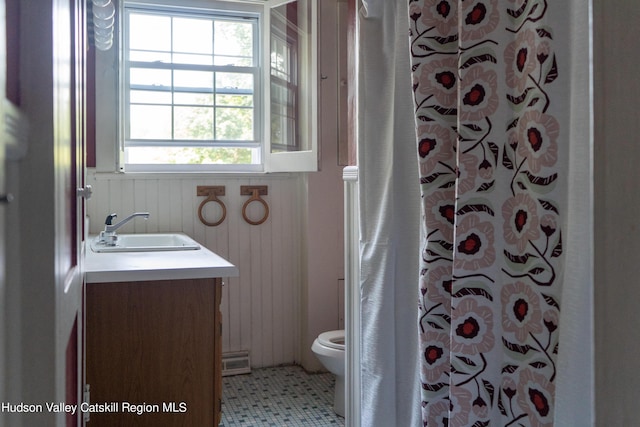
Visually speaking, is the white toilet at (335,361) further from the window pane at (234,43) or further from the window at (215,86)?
the window pane at (234,43)

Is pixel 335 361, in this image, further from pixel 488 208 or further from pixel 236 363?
pixel 488 208

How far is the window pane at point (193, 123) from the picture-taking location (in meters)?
3.91

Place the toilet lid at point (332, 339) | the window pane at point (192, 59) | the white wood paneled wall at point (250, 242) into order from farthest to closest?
1. the window pane at point (192, 59)
2. the white wood paneled wall at point (250, 242)
3. the toilet lid at point (332, 339)

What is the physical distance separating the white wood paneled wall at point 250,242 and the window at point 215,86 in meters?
0.16

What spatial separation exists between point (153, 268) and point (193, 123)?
6.02 ft

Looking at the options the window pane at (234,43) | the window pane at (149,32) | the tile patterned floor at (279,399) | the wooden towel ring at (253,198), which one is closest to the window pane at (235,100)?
the window pane at (234,43)

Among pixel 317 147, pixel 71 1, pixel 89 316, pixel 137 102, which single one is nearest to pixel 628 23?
pixel 71 1

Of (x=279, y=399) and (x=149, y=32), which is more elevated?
(x=149, y=32)

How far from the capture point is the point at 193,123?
155 inches

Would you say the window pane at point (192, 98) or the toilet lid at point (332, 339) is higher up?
the window pane at point (192, 98)

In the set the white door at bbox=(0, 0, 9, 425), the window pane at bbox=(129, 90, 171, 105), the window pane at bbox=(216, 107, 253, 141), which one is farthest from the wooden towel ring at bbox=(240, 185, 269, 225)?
the white door at bbox=(0, 0, 9, 425)

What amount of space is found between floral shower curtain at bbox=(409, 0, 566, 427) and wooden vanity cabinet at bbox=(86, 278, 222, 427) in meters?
1.10

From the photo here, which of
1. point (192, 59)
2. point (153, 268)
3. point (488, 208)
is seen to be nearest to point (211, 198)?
point (192, 59)

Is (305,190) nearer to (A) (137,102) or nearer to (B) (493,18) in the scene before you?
(A) (137,102)
